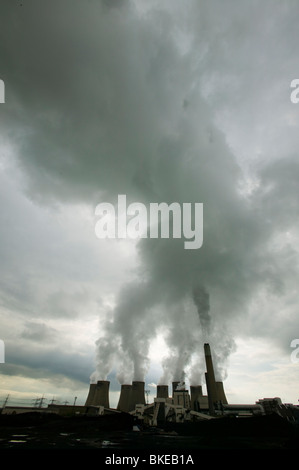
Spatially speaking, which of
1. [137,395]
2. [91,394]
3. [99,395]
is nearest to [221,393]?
[137,395]

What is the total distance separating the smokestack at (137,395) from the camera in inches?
2482

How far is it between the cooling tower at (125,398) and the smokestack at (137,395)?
88cm

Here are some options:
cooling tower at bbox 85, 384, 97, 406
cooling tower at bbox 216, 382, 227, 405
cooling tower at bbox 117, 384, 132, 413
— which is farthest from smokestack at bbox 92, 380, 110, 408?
cooling tower at bbox 216, 382, 227, 405

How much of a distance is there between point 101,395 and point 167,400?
17011mm

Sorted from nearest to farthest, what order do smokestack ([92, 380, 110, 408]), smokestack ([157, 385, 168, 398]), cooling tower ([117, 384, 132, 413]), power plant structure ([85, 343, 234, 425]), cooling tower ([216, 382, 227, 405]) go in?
power plant structure ([85, 343, 234, 425]) → cooling tower ([216, 382, 227, 405]) → smokestack ([92, 380, 110, 408]) → cooling tower ([117, 384, 132, 413]) → smokestack ([157, 385, 168, 398])

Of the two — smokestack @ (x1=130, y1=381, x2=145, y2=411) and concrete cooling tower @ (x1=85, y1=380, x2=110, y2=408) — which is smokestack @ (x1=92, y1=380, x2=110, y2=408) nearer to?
concrete cooling tower @ (x1=85, y1=380, x2=110, y2=408)

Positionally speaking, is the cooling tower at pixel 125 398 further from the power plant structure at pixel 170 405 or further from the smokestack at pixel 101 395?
the smokestack at pixel 101 395

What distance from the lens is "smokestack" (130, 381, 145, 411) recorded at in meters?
63.0

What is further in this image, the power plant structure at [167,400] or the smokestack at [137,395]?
the smokestack at [137,395]

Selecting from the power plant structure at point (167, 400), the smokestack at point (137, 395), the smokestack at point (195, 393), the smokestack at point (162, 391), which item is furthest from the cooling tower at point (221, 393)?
the smokestack at point (137, 395)

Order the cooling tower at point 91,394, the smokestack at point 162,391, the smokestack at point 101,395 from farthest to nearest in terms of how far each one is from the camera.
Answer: the smokestack at point 162,391, the cooling tower at point 91,394, the smokestack at point 101,395
